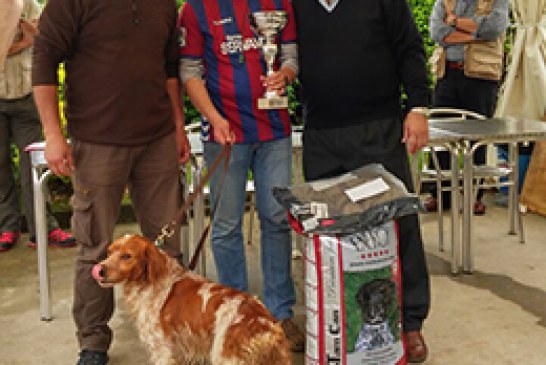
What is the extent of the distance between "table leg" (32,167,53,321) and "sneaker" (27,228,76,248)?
1252 millimetres

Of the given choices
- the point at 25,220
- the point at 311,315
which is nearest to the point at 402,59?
the point at 311,315

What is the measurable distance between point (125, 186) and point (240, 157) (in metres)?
0.49

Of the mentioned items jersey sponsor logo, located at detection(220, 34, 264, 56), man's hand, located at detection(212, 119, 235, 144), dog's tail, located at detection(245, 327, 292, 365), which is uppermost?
jersey sponsor logo, located at detection(220, 34, 264, 56)

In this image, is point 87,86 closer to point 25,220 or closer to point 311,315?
point 311,315

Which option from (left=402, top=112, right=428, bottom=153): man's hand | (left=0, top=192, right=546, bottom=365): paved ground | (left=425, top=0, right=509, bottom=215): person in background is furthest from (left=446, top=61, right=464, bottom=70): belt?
(left=402, top=112, right=428, bottom=153): man's hand

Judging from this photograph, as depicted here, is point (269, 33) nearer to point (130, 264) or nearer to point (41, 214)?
point (130, 264)

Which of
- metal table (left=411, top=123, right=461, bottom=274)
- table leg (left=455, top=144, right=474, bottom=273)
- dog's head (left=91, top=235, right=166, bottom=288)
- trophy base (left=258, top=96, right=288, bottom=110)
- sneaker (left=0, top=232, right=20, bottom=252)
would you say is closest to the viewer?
dog's head (left=91, top=235, right=166, bottom=288)

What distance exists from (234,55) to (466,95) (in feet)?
9.45

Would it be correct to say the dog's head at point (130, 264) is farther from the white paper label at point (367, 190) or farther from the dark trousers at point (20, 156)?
the dark trousers at point (20, 156)

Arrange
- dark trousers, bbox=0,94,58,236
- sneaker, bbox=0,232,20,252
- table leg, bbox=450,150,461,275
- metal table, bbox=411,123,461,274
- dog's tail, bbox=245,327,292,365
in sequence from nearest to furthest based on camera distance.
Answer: dog's tail, bbox=245,327,292,365
metal table, bbox=411,123,461,274
table leg, bbox=450,150,461,275
dark trousers, bbox=0,94,58,236
sneaker, bbox=0,232,20,252

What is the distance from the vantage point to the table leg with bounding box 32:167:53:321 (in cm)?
376

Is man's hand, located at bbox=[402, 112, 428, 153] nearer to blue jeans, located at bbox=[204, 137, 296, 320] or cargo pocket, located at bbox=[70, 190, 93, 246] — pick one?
blue jeans, located at bbox=[204, 137, 296, 320]

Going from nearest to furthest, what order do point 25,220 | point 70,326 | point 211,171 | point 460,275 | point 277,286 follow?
point 211,171 → point 277,286 → point 70,326 → point 460,275 → point 25,220

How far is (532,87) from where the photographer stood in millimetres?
5746
